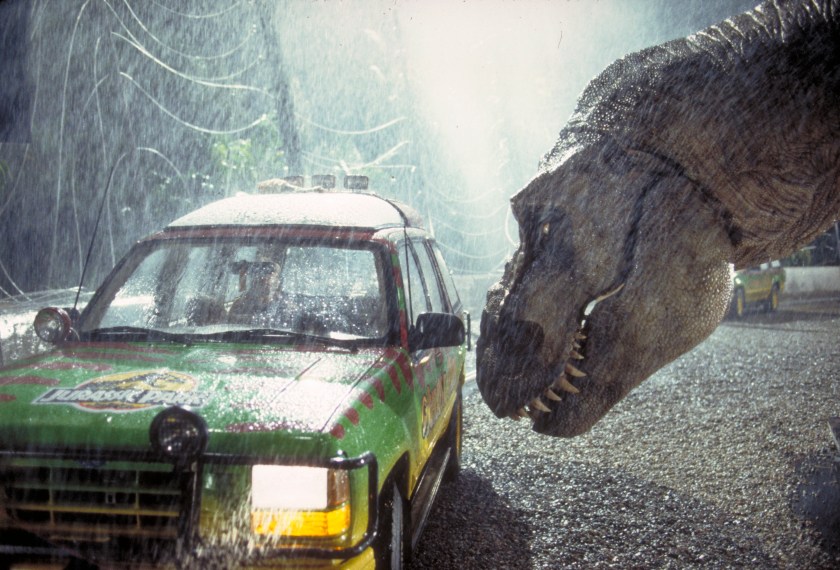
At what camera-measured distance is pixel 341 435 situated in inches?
96.2

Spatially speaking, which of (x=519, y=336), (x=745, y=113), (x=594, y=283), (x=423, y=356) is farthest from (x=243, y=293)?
(x=745, y=113)

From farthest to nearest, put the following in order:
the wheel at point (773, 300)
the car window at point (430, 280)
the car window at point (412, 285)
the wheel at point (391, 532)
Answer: the wheel at point (773, 300) < the car window at point (430, 280) < the car window at point (412, 285) < the wheel at point (391, 532)

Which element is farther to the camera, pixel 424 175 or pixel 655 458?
pixel 424 175

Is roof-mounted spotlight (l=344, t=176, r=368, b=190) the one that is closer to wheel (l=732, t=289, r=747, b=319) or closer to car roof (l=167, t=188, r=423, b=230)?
car roof (l=167, t=188, r=423, b=230)

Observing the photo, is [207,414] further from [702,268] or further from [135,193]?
[135,193]

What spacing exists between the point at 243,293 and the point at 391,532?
176cm

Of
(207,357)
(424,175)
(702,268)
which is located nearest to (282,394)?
(207,357)

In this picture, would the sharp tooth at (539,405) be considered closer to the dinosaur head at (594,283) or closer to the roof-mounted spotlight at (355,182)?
the dinosaur head at (594,283)

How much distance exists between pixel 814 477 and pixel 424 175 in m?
18.5

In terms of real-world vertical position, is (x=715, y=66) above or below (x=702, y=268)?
above

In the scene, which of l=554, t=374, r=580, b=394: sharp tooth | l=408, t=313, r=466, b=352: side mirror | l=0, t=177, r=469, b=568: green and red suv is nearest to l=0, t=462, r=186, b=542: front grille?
l=0, t=177, r=469, b=568: green and red suv

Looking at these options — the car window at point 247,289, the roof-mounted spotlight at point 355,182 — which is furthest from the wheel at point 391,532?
the roof-mounted spotlight at point 355,182

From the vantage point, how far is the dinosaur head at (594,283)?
97.1 inches

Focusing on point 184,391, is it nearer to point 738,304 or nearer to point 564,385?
point 564,385
